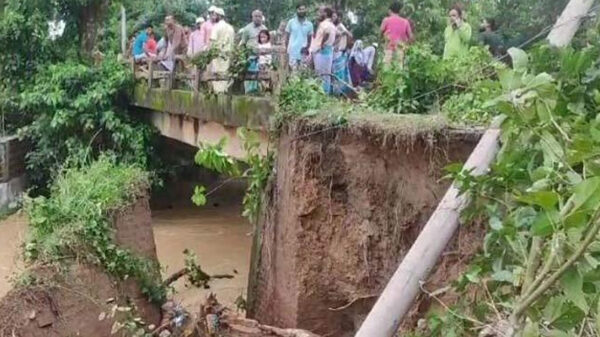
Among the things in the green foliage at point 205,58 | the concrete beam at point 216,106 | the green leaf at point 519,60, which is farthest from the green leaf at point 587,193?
the green foliage at point 205,58

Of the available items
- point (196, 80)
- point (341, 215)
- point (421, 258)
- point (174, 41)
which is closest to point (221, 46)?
point (196, 80)

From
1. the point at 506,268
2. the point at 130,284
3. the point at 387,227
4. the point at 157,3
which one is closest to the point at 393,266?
the point at 387,227

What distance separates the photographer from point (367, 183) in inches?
302

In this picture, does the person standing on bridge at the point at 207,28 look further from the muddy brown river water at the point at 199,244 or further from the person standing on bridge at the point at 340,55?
the muddy brown river water at the point at 199,244

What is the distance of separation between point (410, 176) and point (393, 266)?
894 millimetres

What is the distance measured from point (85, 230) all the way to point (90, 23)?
10877mm

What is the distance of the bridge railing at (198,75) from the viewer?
896 centimetres

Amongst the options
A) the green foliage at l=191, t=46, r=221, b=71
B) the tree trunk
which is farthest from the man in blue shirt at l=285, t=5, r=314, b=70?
the tree trunk

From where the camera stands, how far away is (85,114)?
1606cm

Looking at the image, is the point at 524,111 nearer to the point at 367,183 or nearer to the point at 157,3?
the point at 367,183

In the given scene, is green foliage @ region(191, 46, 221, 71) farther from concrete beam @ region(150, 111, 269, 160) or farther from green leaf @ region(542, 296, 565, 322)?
green leaf @ region(542, 296, 565, 322)

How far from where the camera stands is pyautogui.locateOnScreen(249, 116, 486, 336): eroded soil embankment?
7234 mm

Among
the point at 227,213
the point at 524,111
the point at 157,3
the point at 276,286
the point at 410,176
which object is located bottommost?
the point at 227,213

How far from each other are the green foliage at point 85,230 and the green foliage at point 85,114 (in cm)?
597
